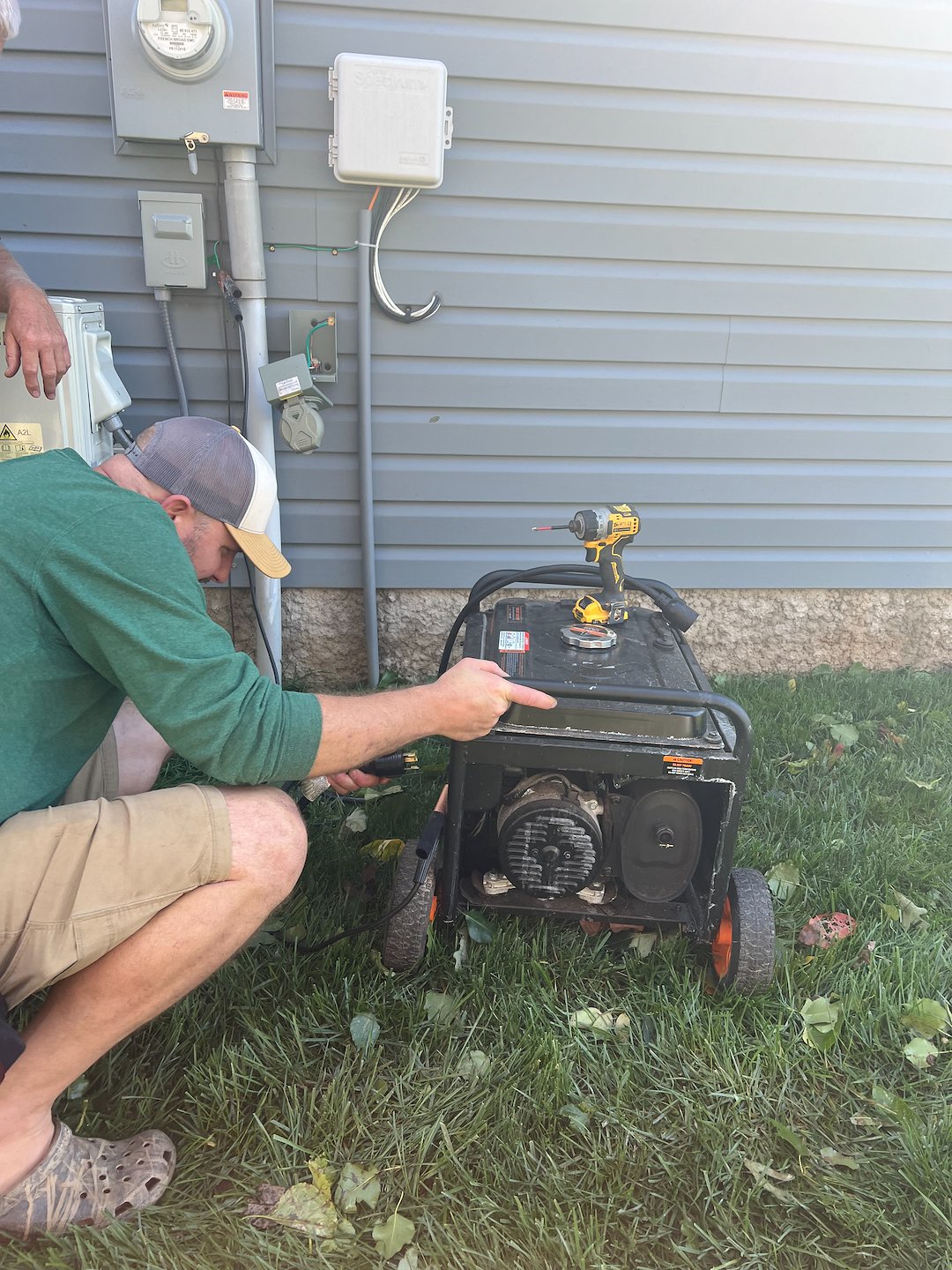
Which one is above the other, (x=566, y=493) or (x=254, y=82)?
(x=254, y=82)

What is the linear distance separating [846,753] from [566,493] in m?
1.54

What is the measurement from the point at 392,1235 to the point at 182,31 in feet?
11.0

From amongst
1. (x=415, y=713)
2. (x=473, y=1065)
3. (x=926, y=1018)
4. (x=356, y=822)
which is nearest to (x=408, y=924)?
(x=473, y=1065)

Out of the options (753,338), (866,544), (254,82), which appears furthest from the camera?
(866,544)

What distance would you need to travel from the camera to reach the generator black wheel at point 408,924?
217 cm

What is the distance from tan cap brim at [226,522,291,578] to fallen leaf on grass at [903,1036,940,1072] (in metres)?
1.80

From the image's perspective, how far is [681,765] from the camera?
6.68ft

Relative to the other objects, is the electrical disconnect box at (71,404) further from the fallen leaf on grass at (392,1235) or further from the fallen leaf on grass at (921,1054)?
the fallen leaf on grass at (921,1054)

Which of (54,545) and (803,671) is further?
(803,671)

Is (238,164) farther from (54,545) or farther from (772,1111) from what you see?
(772,1111)

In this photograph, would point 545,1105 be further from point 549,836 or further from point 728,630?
point 728,630

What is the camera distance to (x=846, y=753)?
3465mm

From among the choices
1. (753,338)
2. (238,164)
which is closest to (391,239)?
(238,164)

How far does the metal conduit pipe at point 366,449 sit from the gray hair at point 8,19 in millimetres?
1204
